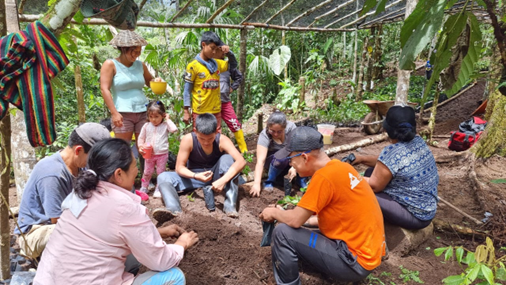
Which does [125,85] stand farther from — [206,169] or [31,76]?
[31,76]

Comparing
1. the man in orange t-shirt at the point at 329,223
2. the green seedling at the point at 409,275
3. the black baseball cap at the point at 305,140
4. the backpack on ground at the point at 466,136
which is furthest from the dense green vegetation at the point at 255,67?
the green seedling at the point at 409,275

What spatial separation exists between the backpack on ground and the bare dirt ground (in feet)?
3.33

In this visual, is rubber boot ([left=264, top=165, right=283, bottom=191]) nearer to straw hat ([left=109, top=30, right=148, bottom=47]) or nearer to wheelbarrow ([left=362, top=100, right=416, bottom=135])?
straw hat ([left=109, top=30, right=148, bottom=47])

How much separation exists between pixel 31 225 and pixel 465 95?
37.5 ft

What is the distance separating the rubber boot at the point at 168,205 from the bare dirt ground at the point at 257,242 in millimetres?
86

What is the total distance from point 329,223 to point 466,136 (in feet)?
14.9

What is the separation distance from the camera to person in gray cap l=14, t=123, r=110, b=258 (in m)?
2.17

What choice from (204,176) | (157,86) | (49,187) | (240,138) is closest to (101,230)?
(49,187)

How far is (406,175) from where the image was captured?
2697mm

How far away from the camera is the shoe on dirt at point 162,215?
3.01 meters

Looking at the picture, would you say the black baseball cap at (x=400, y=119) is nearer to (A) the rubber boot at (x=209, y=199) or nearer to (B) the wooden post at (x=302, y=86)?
(A) the rubber boot at (x=209, y=199)

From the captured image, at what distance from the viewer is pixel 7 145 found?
1887 millimetres

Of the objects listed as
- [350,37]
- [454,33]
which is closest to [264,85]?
[350,37]

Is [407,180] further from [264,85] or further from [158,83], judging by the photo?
[264,85]
